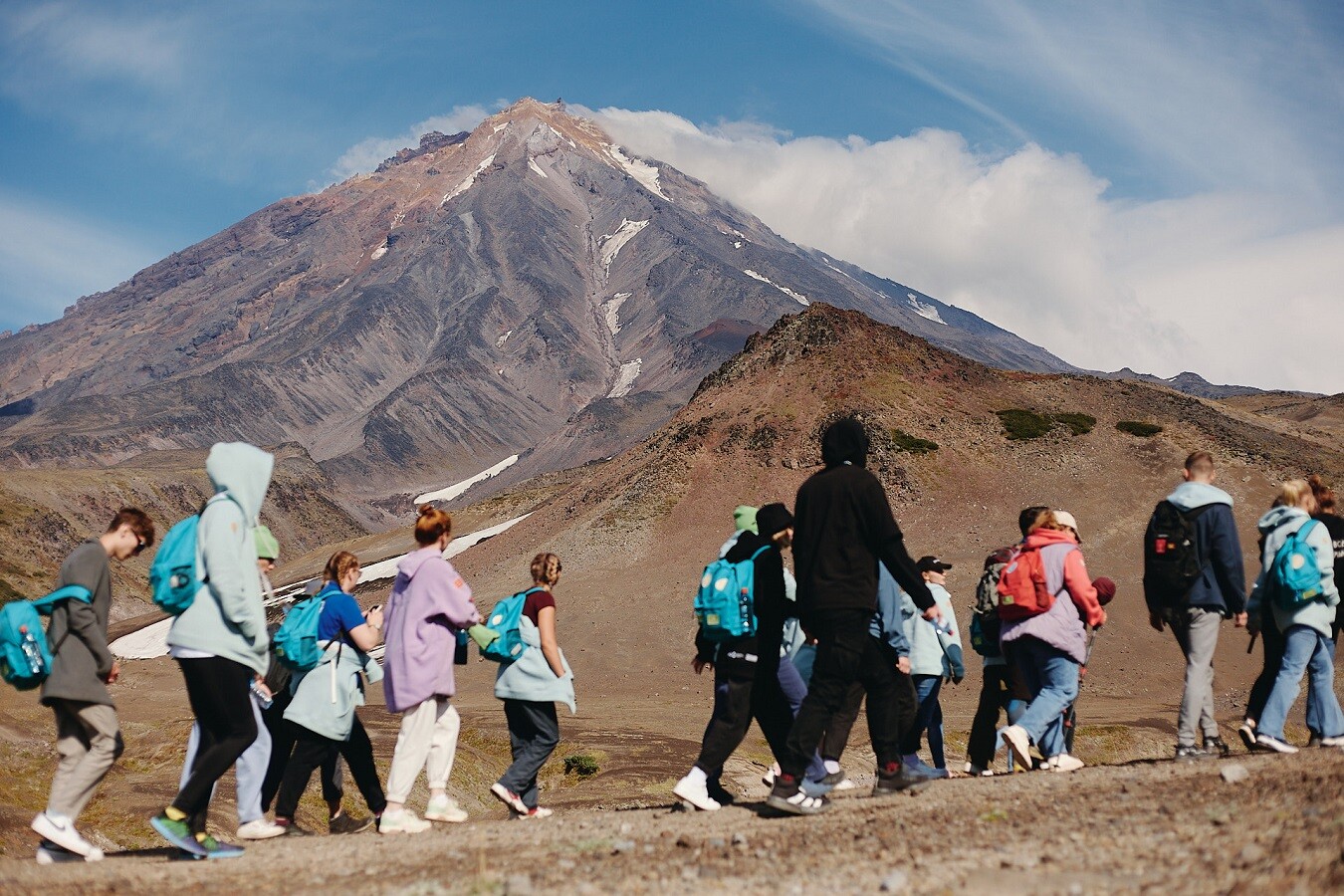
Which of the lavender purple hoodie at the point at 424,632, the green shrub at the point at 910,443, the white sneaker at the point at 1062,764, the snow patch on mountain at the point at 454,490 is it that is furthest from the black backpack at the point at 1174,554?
the snow patch on mountain at the point at 454,490

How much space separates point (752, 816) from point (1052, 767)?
3.11 m

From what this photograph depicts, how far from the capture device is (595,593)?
147 ft

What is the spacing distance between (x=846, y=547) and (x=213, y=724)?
4220 millimetres

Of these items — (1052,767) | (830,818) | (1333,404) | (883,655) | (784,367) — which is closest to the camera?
(830,818)

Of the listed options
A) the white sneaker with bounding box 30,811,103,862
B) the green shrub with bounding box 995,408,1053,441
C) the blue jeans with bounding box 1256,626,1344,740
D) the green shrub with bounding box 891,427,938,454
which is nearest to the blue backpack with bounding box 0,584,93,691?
the white sneaker with bounding box 30,811,103,862

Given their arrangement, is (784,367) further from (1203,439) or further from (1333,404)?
(1333,404)

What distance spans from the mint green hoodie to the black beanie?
3.71m

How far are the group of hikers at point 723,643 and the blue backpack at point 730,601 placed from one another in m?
0.02

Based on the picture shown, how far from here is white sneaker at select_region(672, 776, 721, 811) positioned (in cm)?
813

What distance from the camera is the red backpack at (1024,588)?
903 cm

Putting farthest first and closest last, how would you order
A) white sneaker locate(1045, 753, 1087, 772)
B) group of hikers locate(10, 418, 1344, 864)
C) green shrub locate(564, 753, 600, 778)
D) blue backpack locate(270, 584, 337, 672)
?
green shrub locate(564, 753, 600, 778) < white sneaker locate(1045, 753, 1087, 772) < blue backpack locate(270, 584, 337, 672) < group of hikers locate(10, 418, 1344, 864)

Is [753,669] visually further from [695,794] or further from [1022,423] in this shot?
[1022,423]

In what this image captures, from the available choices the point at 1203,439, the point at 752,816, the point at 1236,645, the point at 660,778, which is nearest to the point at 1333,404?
the point at 1203,439

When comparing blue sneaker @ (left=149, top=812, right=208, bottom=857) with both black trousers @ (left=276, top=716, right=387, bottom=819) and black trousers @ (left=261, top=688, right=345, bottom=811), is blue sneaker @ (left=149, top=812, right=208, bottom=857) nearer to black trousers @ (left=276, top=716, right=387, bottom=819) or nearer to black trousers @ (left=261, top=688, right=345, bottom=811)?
black trousers @ (left=276, top=716, right=387, bottom=819)
